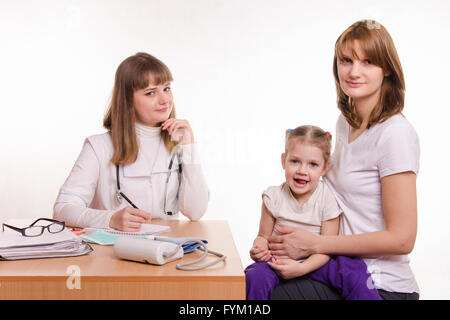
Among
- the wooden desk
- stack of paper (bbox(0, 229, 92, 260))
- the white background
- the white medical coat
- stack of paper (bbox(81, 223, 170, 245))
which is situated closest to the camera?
the wooden desk

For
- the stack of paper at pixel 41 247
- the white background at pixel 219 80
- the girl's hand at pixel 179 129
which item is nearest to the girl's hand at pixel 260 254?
the stack of paper at pixel 41 247

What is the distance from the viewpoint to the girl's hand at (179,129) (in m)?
2.30

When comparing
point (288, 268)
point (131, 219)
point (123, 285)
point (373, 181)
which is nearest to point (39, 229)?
point (131, 219)

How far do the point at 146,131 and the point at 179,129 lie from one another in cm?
16

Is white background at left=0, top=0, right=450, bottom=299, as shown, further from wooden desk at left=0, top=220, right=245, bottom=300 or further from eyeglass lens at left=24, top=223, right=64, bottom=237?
wooden desk at left=0, top=220, right=245, bottom=300

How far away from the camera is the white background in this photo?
411cm

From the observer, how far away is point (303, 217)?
73.7 inches

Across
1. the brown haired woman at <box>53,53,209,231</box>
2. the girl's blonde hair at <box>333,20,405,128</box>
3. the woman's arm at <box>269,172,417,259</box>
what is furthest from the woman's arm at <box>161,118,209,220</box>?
the girl's blonde hair at <box>333,20,405,128</box>

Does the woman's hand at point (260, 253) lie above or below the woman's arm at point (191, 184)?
below

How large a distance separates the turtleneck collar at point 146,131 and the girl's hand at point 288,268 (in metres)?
0.97

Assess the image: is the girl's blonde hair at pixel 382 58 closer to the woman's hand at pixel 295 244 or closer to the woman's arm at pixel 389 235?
the woman's arm at pixel 389 235

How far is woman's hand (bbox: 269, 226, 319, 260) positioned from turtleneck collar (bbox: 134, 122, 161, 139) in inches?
35.0

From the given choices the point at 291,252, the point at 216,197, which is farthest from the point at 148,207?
the point at 216,197

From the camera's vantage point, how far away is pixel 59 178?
4215 millimetres
